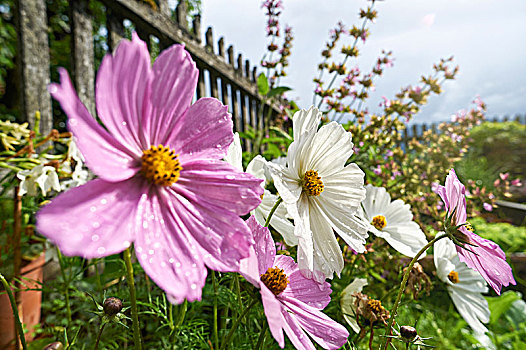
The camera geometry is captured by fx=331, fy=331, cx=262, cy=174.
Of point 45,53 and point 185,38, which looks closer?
point 45,53

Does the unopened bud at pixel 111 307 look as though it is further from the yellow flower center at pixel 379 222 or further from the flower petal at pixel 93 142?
the yellow flower center at pixel 379 222

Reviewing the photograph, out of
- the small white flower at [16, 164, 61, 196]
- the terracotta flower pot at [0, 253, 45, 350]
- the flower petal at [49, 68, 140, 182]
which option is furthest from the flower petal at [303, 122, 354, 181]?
the terracotta flower pot at [0, 253, 45, 350]

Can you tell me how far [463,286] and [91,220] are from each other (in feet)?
2.58

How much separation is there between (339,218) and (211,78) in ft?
6.98

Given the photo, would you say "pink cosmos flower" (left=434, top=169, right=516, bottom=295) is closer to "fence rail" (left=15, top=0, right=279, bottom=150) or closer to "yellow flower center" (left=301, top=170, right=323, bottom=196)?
"yellow flower center" (left=301, top=170, right=323, bottom=196)

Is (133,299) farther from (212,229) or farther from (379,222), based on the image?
(379,222)

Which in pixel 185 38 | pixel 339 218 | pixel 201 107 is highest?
A: pixel 185 38

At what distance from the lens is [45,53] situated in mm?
1263

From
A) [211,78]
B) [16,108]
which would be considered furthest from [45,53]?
[16,108]

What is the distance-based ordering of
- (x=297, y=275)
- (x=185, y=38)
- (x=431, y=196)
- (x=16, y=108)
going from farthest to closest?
1. (x=16, y=108)
2. (x=185, y=38)
3. (x=431, y=196)
4. (x=297, y=275)

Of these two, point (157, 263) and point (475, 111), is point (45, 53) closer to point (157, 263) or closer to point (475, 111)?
point (157, 263)

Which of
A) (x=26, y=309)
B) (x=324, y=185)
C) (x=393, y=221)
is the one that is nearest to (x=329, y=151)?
(x=324, y=185)

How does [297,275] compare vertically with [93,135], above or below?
below

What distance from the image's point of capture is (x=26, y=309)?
0.88m
